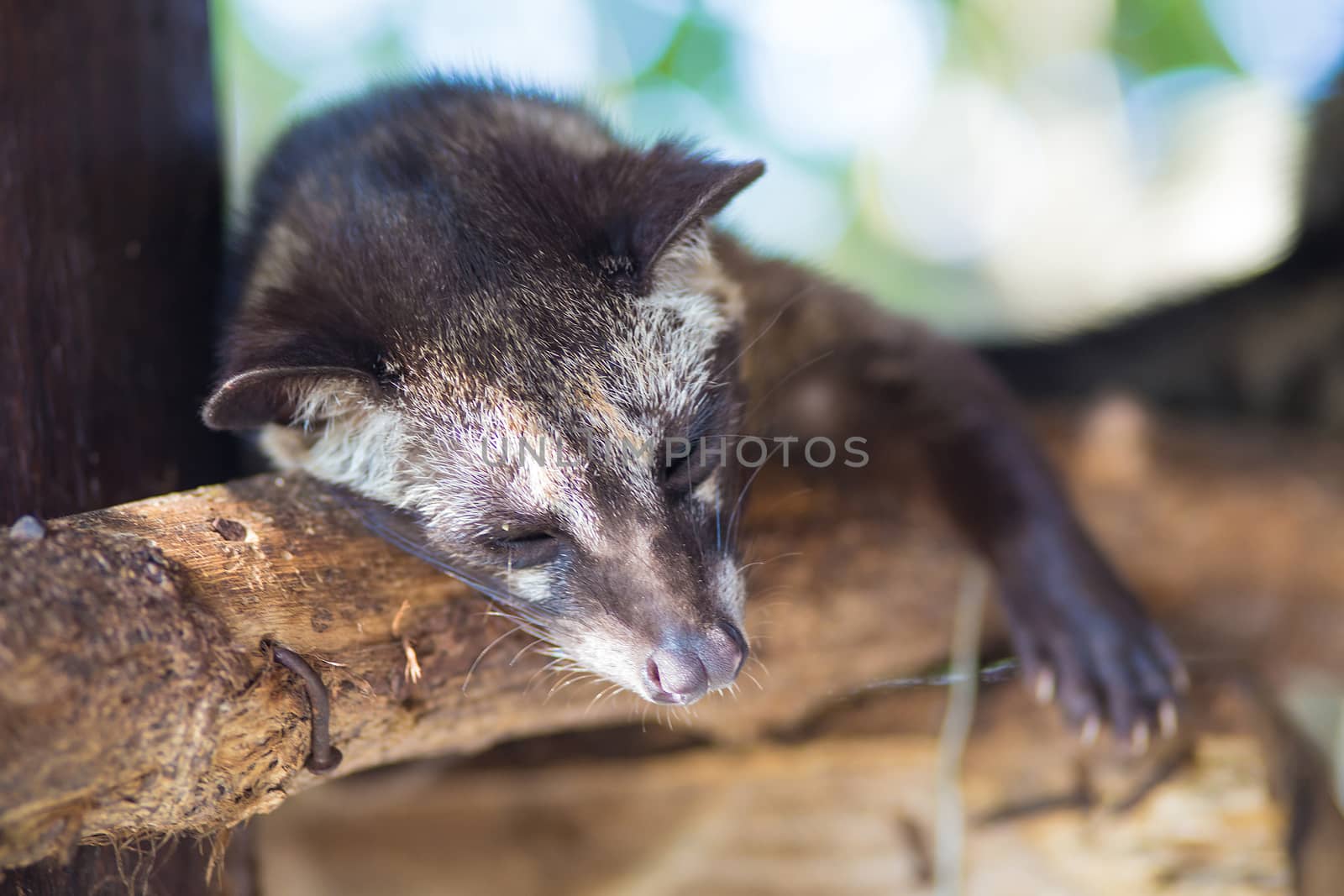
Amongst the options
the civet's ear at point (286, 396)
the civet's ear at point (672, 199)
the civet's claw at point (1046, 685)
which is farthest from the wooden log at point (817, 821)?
the civet's ear at point (672, 199)

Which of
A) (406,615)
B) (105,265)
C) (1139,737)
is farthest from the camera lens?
(1139,737)

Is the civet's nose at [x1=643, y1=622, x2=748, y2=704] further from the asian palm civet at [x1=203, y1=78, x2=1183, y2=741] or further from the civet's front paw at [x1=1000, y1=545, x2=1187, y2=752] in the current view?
the civet's front paw at [x1=1000, y1=545, x2=1187, y2=752]

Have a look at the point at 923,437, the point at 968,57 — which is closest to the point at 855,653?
the point at 923,437

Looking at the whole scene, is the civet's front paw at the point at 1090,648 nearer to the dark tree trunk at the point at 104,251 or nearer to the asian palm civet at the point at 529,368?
the asian palm civet at the point at 529,368

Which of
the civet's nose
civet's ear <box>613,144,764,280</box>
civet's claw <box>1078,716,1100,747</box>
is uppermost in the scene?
civet's ear <box>613,144,764,280</box>

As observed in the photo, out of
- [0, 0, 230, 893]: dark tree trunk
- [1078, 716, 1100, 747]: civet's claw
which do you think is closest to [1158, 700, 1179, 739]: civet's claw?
[1078, 716, 1100, 747]: civet's claw

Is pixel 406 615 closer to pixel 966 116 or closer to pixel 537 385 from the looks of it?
pixel 537 385

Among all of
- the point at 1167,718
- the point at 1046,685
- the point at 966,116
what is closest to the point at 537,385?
the point at 1046,685
